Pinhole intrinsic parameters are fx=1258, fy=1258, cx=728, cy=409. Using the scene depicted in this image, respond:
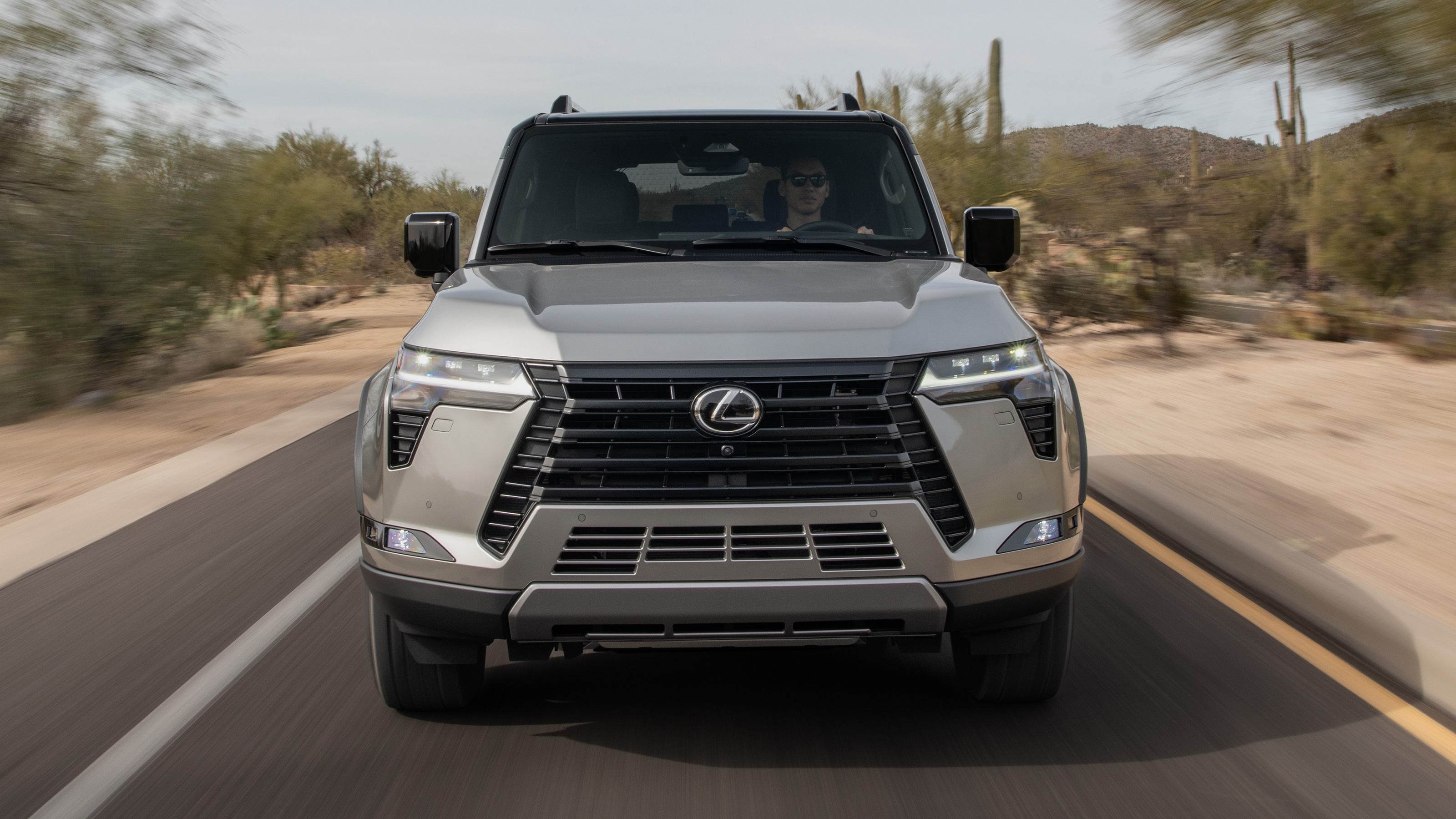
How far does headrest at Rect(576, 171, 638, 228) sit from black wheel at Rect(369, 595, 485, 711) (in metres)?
1.90

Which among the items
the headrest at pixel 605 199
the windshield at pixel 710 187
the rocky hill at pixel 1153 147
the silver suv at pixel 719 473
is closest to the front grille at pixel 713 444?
the silver suv at pixel 719 473

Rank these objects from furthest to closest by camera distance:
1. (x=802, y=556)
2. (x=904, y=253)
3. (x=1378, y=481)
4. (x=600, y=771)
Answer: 1. (x=1378, y=481)
2. (x=904, y=253)
3. (x=600, y=771)
4. (x=802, y=556)

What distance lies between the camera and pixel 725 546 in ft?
11.0

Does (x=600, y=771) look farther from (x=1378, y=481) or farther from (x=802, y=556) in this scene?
(x=1378, y=481)

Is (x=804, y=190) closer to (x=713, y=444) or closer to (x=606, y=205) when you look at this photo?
(x=606, y=205)

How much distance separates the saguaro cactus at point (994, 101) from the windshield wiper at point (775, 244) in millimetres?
24161

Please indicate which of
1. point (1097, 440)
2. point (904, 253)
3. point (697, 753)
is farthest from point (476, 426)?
point (1097, 440)

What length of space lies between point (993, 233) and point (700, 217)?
1171 mm

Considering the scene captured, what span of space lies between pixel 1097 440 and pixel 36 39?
11.8 metres

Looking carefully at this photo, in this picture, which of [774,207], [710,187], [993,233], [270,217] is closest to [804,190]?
[774,207]

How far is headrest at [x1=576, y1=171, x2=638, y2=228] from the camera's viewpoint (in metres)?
5.12

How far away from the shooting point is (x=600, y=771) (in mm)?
3660

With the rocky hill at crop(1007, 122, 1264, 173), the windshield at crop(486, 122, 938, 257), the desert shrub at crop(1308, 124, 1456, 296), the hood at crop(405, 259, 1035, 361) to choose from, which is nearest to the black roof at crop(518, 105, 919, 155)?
the windshield at crop(486, 122, 938, 257)

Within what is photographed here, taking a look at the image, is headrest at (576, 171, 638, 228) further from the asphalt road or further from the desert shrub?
the desert shrub
